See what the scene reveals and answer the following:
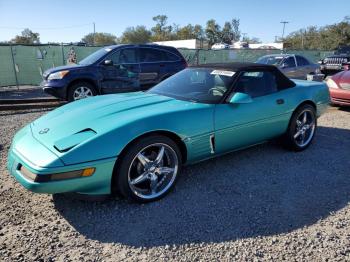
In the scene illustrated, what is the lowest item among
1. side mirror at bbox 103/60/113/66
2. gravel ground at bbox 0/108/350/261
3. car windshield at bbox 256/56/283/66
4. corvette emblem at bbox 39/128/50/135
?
gravel ground at bbox 0/108/350/261

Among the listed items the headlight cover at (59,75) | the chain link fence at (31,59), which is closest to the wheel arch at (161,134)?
the headlight cover at (59,75)

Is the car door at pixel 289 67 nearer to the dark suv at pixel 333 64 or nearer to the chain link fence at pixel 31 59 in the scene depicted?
the dark suv at pixel 333 64

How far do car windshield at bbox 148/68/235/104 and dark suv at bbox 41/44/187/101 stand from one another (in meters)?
4.04

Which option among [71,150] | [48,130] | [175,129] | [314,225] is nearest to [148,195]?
[175,129]

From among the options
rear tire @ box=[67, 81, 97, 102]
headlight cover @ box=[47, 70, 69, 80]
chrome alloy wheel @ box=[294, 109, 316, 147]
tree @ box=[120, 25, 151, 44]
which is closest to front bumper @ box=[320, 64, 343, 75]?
chrome alloy wheel @ box=[294, 109, 316, 147]

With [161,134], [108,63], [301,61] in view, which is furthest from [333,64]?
[161,134]

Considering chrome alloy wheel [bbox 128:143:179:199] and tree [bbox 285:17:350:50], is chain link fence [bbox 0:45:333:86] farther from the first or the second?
Answer: tree [bbox 285:17:350:50]

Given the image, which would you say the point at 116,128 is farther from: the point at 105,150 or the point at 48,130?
the point at 48,130

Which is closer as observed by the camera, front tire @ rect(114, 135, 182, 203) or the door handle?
front tire @ rect(114, 135, 182, 203)

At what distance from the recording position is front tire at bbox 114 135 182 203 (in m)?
2.98

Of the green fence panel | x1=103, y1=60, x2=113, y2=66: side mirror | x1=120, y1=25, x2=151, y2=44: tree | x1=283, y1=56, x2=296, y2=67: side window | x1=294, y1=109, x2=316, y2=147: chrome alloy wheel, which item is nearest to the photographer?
x1=294, y1=109, x2=316, y2=147: chrome alloy wheel

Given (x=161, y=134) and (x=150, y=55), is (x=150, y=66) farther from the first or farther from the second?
(x=161, y=134)

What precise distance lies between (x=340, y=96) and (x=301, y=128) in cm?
355

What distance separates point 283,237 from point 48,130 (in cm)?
245
